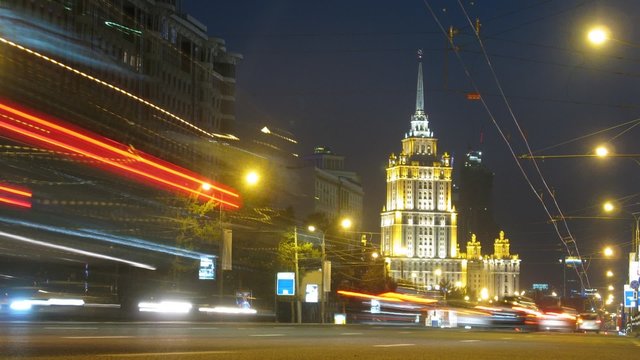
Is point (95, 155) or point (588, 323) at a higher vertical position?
point (95, 155)

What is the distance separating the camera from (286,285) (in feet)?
166

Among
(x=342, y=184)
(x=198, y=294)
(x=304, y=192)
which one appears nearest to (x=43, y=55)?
(x=198, y=294)

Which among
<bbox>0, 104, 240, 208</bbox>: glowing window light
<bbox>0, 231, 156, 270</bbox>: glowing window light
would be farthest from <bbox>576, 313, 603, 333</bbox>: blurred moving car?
<bbox>0, 231, 156, 270</bbox>: glowing window light

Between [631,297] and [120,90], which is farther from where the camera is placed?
[120,90]

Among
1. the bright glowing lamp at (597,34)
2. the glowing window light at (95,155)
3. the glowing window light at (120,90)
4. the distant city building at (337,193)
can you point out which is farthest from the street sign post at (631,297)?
the distant city building at (337,193)

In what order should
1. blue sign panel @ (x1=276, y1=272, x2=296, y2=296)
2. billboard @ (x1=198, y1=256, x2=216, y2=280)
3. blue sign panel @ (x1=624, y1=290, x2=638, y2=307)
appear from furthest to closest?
blue sign panel @ (x1=624, y1=290, x2=638, y2=307) < blue sign panel @ (x1=276, y1=272, x2=296, y2=296) < billboard @ (x1=198, y1=256, x2=216, y2=280)

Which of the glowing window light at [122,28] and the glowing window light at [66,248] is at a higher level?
the glowing window light at [122,28]

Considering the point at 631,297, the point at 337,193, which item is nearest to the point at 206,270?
the point at 631,297

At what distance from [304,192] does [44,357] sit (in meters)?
136

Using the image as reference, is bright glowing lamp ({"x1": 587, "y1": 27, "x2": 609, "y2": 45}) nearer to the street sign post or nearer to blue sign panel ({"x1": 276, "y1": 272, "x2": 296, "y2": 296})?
blue sign panel ({"x1": 276, "y1": 272, "x2": 296, "y2": 296})

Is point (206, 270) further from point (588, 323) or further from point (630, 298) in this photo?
point (630, 298)

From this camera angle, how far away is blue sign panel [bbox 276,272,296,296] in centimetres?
5059

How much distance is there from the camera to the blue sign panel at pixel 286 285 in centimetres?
5059

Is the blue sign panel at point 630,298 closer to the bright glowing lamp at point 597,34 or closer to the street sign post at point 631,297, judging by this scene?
the street sign post at point 631,297
